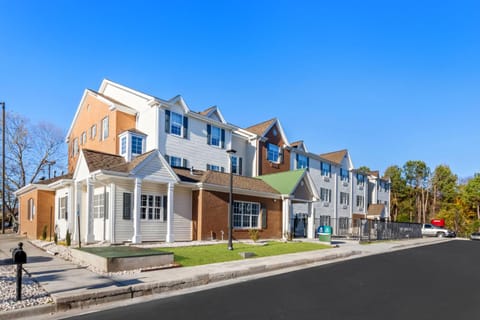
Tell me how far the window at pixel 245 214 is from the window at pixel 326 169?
62.2ft

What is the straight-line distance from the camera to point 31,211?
84.1 ft

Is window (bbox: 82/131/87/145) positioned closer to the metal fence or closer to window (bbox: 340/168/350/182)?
the metal fence

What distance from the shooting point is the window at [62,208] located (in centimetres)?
2202

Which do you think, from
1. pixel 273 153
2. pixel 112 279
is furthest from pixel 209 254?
pixel 273 153

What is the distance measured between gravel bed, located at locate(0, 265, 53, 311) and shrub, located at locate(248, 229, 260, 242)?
43.2 ft

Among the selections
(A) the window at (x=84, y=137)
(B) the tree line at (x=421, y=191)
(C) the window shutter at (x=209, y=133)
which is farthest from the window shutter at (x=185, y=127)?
(B) the tree line at (x=421, y=191)

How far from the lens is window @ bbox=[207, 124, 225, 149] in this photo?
2641 centimetres

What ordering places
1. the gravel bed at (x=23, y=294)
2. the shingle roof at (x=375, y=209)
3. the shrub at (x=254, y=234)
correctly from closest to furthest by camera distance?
the gravel bed at (x=23, y=294) → the shrub at (x=254, y=234) → the shingle roof at (x=375, y=209)

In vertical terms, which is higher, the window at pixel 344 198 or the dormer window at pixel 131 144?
the dormer window at pixel 131 144

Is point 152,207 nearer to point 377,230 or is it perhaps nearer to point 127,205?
point 127,205

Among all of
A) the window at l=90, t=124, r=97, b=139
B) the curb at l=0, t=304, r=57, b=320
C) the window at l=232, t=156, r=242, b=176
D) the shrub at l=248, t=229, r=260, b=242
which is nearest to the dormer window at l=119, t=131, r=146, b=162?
the window at l=90, t=124, r=97, b=139

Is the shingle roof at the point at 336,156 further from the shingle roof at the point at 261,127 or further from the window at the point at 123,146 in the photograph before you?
the window at the point at 123,146

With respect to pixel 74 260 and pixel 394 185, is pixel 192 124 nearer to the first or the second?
pixel 74 260

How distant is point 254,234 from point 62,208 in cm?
1254
